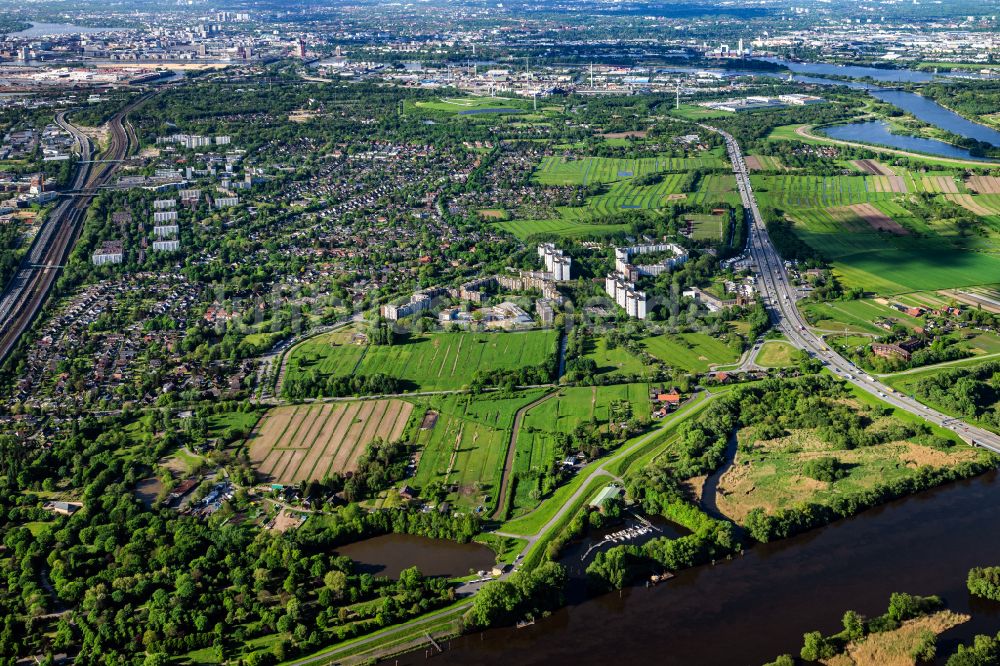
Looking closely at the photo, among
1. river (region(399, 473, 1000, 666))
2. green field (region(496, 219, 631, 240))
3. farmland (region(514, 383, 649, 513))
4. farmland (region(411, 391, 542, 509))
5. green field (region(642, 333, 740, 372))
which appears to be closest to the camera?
river (region(399, 473, 1000, 666))

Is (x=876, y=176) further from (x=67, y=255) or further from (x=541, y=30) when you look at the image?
(x=541, y=30)

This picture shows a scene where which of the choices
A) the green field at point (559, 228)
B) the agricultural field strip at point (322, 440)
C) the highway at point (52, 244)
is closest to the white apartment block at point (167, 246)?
the highway at point (52, 244)

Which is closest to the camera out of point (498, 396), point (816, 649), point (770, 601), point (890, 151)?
point (816, 649)

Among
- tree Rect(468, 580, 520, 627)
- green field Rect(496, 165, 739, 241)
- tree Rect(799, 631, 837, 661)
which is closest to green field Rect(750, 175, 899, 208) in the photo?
green field Rect(496, 165, 739, 241)

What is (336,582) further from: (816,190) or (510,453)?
(816,190)

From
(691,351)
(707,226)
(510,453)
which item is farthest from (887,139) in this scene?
(510,453)

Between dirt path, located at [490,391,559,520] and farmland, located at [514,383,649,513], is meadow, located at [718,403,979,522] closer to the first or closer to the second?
farmland, located at [514,383,649,513]
